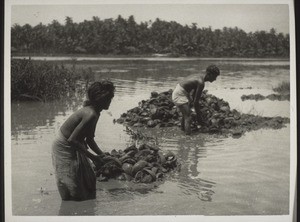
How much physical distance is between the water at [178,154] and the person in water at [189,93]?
0.03 m

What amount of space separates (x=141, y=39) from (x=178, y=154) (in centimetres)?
60

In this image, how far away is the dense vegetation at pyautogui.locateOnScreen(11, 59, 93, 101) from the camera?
2.78 m

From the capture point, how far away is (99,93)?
2.75 metres

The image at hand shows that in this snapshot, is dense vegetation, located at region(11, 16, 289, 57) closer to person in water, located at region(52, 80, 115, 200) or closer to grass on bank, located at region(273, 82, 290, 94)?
grass on bank, located at region(273, 82, 290, 94)

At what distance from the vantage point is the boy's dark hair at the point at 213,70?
2.82m

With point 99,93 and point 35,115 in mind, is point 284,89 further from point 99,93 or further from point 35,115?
point 35,115

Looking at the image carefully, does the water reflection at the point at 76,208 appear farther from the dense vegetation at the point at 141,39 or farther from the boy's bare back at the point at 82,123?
the dense vegetation at the point at 141,39

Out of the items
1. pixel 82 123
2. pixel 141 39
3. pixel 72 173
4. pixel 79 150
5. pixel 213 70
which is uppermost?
pixel 141 39

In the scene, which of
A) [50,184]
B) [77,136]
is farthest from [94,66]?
[50,184]

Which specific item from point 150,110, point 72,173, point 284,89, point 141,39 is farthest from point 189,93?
point 72,173

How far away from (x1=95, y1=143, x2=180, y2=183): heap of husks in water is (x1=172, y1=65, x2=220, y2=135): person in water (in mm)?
189

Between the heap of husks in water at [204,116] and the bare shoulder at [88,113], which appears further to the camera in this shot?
the heap of husks in water at [204,116]

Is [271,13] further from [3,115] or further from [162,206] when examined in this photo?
[3,115]

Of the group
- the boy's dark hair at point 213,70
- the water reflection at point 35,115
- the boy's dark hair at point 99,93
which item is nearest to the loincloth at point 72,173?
the water reflection at point 35,115
